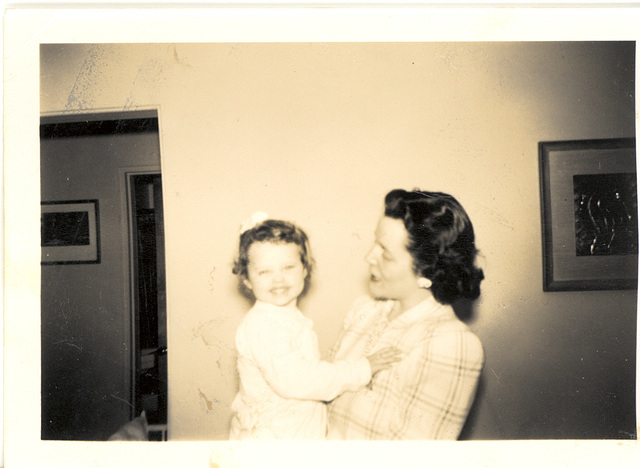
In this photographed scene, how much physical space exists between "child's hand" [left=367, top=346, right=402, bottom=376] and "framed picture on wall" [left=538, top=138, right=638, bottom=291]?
34 cm

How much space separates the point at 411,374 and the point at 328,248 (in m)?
0.31

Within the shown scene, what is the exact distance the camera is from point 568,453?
0.97 meters

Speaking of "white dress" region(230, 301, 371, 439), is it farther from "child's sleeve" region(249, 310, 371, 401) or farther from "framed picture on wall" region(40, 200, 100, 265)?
"framed picture on wall" region(40, 200, 100, 265)

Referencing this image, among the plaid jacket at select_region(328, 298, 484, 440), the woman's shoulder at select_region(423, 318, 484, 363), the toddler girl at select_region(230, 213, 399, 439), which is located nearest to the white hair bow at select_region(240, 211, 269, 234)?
the toddler girl at select_region(230, 213, 399, 439)

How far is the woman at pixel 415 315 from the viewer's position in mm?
948

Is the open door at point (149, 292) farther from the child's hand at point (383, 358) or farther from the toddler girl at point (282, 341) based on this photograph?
the child's hand at point (383, 358)

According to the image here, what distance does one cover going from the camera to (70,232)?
0.97 meters

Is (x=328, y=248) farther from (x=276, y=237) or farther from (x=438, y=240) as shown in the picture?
(x=438, y=240)

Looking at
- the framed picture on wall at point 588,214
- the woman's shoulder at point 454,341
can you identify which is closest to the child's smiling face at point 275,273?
the woman's shoulder at point 454,341

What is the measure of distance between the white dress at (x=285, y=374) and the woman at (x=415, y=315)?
3cm

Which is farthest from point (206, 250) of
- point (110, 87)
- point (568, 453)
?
point (568, 453)

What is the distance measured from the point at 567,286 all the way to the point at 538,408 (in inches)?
10.3

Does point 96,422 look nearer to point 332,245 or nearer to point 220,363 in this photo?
point 220,363

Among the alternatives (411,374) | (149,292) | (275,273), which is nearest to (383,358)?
(411,374)
